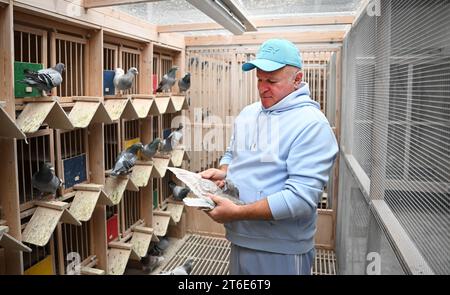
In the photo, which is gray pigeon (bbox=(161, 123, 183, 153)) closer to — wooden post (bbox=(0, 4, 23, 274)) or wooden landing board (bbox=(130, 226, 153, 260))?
wooden landing board (bbox=(130, 226, 153, 260))

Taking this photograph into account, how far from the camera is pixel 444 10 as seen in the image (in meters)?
0.86

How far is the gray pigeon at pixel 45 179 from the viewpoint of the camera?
1937 millimetres

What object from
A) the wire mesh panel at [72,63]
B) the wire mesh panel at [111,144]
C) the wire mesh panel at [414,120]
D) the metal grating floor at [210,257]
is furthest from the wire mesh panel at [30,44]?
the metal grating floor at [210,257]

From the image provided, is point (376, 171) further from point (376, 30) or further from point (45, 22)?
point (45, 22)

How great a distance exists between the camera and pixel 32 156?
2172mm

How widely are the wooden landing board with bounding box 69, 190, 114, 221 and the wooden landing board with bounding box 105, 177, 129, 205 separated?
201 millimetres

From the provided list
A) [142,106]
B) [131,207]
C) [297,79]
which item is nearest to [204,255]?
[131,207]

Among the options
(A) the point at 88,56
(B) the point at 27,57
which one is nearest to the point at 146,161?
(A) the point at 88,56

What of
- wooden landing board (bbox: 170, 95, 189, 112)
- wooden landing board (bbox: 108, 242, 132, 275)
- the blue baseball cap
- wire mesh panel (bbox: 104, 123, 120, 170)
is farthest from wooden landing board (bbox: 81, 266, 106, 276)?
the blue baseball cap

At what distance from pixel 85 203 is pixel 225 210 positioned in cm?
125

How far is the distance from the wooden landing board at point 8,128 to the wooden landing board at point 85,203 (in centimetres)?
72

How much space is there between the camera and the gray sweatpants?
141 cm

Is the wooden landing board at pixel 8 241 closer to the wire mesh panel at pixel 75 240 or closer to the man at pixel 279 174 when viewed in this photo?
the wire mesh panel at pixel 75 240

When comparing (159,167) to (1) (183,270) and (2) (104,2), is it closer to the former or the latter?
(1) (183,270)
